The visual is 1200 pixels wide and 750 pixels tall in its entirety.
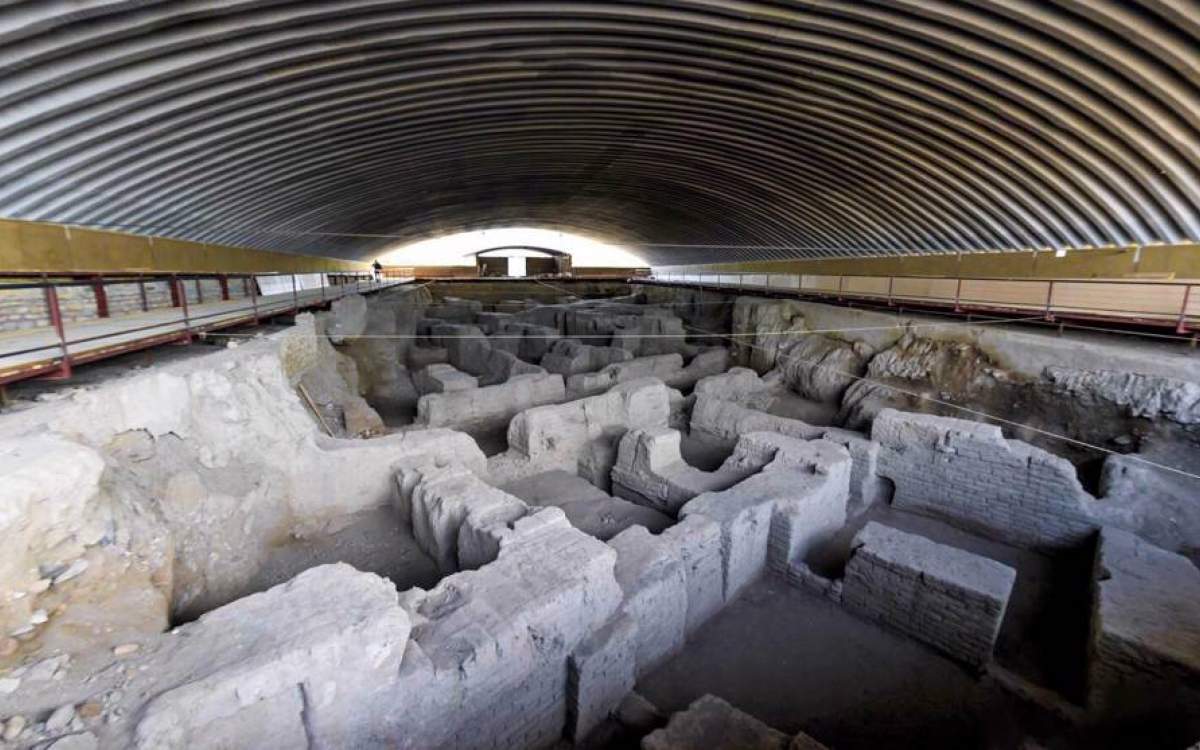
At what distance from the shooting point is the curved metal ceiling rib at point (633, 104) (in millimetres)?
6711

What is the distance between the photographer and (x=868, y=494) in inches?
324

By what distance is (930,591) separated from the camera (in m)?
5.39

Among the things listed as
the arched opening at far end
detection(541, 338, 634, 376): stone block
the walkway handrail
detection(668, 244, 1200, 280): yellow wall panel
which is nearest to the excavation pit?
the walkway handrail

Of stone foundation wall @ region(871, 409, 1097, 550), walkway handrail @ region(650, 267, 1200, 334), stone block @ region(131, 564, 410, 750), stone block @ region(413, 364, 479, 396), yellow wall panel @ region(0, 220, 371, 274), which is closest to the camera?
stone block @ region(131, 564, 410, 750)

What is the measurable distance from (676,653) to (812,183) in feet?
43.1

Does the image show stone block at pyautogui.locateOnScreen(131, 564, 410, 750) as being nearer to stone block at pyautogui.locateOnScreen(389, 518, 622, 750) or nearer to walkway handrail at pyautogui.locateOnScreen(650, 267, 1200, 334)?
stone block at pyautogui.locateOnScreen(389, 518, 622, 750)

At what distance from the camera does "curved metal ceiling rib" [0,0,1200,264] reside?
22.0 feet

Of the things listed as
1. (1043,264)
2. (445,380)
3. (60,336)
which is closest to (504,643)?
(60,336)

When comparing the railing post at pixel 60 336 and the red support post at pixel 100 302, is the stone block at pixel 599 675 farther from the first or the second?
the red support post at pixel 100 302

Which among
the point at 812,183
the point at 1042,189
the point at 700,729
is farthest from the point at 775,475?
the point at 812,183

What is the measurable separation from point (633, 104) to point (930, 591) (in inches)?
412

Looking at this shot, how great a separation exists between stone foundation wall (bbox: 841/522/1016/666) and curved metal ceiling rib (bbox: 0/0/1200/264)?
22.4ft

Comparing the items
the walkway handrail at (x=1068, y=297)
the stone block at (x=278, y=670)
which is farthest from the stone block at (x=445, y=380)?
the walkway handrail at (x=1068, y=297)

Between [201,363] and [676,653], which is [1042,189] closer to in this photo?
[676,653]
